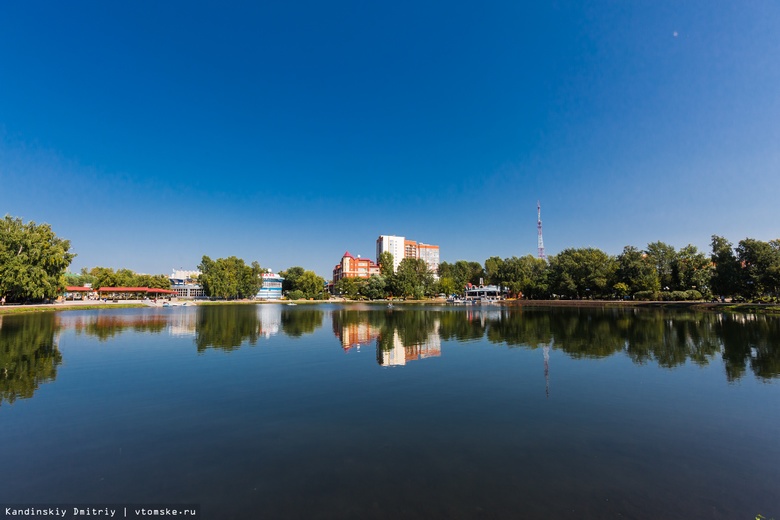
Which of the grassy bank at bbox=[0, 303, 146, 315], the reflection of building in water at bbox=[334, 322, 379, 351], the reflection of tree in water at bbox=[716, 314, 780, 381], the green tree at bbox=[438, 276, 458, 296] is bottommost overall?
the reflection of tree in water at bbox=[716, 314, 780, 381]

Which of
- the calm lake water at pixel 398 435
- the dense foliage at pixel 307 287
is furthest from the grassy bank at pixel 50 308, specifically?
the dense foliage at pixel 307 287

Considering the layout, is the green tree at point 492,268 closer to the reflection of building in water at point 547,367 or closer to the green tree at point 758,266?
the green tree at point 758,266

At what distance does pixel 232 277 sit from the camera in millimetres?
110938

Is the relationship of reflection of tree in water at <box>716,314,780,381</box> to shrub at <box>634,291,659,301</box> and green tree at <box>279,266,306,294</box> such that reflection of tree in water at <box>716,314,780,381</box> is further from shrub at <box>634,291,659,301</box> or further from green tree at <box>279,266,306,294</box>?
green tree at <box>279,266,306,294</box>

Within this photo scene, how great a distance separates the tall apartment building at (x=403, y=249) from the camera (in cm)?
17638

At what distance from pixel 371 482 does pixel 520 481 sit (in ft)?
8.69

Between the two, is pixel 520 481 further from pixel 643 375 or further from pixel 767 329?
pixel 767 329

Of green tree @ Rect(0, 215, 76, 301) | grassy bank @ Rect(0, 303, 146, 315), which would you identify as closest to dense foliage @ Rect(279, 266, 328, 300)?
grassy bank @ Rect(0, 303, 146, 315)

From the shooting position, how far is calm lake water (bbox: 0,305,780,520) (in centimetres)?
609

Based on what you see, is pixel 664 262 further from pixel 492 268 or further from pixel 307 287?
pixel 307 287

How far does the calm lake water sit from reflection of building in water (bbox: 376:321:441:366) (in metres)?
0.50

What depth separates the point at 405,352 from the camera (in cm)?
2081

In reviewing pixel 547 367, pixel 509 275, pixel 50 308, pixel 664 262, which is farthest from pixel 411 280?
pixel 547 367

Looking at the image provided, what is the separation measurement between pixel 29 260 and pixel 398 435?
6746 centimetres
